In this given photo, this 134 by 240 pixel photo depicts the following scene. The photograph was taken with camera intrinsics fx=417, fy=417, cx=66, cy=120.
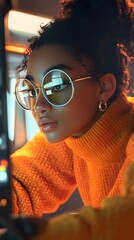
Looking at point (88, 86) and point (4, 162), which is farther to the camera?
point (88, 86)

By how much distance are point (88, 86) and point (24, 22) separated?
0.65 feet

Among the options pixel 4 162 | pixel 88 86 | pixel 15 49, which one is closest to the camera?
pixel 4 162

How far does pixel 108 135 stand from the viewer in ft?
1.72

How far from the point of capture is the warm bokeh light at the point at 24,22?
0.63 meters

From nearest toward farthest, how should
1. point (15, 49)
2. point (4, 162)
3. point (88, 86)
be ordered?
point (4, 162) < point (88, 86) < point (15, 49)

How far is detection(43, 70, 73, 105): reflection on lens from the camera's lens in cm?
50

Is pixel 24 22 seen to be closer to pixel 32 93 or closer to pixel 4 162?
pixel 32 93

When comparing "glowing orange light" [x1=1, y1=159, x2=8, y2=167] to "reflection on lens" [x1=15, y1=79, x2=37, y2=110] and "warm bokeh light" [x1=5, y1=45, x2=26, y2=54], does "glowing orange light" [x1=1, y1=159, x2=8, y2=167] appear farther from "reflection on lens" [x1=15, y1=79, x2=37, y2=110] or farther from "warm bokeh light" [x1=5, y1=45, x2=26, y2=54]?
"warm bokeh light" [x1=5, y1=45, x2=26, y2=54]

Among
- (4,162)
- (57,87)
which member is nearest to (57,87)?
(57,87)

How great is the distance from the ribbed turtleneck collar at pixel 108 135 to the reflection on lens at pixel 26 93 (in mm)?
72

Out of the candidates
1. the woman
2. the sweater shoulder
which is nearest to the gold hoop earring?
the woman

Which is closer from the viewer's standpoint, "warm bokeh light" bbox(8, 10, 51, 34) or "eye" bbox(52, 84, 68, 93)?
"eye" bbox(52, 84, 68, 93)

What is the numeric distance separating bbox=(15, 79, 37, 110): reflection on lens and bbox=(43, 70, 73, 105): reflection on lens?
3 cm

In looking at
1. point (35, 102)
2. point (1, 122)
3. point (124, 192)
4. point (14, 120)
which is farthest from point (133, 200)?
point (14, 120)
